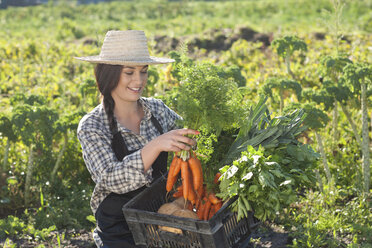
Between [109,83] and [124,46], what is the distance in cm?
24

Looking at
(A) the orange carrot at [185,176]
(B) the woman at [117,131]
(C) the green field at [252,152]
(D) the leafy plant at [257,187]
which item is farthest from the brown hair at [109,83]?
(D) the leafy plant at [257,187]

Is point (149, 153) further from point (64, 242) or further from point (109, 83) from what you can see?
point (64, 242)

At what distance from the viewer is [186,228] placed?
191 cm

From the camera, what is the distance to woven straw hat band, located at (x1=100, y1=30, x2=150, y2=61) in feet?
8.98

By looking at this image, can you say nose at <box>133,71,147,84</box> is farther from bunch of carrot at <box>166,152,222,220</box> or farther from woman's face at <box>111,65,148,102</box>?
bunch of carrot at <box>166,152,222,220</box>

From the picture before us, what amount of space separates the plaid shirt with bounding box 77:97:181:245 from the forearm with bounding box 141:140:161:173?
0.02 meters

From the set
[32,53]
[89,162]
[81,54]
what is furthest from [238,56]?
[89,162]

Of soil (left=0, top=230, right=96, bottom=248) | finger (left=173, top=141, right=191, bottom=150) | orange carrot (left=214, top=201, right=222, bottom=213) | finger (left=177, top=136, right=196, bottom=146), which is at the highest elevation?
finger (left=177, top=136, right=196, bottom=146)

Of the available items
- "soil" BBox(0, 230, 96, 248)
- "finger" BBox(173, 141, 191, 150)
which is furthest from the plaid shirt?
"soil" BBox(0, 230, 96, 248)

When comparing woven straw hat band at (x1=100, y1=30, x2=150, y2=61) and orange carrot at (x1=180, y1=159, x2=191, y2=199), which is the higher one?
woven straw hat band at (x1=100, y1=30, x2=150, y2=61)

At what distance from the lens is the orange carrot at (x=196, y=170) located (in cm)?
224

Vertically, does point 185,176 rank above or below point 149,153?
below

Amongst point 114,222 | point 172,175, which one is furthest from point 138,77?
point 114,222

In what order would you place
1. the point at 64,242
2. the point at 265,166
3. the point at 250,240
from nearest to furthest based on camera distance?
1. the point at 265,166
2. the point at 250,240
3. the point at 64,242
